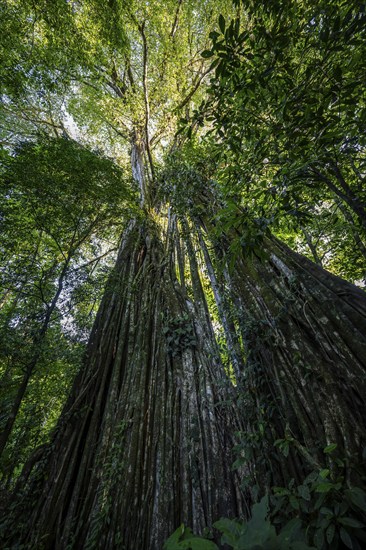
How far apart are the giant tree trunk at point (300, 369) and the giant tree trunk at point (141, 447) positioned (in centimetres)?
37

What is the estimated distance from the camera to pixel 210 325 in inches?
111

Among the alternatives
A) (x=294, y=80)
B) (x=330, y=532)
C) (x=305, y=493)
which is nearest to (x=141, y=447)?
(x=305, y=493)

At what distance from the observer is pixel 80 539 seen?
1.93m

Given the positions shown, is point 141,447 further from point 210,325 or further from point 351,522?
point 351,522

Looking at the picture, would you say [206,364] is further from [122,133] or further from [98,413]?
[122,133]

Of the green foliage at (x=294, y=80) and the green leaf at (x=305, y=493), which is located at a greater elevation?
the green foliage at (x=294, y=80)

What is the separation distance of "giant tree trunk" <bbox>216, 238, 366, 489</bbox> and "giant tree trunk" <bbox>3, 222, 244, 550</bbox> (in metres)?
0.37

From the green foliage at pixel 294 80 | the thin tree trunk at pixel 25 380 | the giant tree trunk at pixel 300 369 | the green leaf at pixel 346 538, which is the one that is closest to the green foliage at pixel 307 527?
the green leaf at pixel 346 538

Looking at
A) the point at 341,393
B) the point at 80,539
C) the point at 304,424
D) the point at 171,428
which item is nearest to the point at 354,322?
the point at 341,393

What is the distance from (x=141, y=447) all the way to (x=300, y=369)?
1.60 m

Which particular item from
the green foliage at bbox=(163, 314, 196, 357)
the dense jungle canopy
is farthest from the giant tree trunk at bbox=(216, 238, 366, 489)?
the green foliage at bbox=(163, 314, 196, 357)

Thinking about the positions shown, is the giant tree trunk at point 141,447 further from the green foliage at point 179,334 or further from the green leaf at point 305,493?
the green leaf at point 305,493

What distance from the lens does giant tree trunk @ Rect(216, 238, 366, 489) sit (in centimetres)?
137

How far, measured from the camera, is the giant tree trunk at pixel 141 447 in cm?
182
